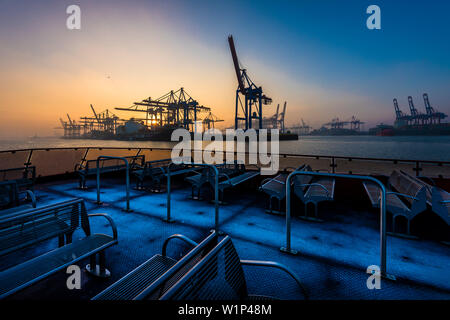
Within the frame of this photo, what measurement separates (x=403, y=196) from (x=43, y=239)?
5.26 metres

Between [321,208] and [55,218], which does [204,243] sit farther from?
[321,208]

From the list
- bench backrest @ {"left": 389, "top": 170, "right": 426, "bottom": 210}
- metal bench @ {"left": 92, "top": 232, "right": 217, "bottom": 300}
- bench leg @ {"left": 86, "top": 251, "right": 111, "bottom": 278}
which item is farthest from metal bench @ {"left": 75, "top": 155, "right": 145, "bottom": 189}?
bench backrest @ {"left": 389, "top": 170, "right": 426, "bottom": 210}

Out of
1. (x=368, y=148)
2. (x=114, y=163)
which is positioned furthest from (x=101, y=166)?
(x=368, y=148)

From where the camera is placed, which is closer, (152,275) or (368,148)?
(152,275)

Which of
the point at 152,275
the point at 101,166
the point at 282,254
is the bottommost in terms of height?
the point at 282,254

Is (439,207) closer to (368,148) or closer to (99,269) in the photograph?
(99,269)

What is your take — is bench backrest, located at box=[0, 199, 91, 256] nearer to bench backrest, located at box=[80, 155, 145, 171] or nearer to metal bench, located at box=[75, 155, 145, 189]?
metal bench, located at box=[75, 155, 145, 189]

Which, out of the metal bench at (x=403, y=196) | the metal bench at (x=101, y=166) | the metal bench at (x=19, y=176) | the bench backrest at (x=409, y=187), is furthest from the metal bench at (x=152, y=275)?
the metal bench at (x=101, y=166)

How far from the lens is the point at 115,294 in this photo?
1527 mm

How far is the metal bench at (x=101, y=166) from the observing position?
6.27 meters

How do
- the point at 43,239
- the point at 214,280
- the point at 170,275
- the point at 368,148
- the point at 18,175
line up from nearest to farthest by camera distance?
the point at 170,275 < the point at 214,280 < the point at 43,239 < the point at 18,175 < the point at 368,148

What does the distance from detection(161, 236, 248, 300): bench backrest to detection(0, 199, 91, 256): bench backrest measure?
4.99 ft

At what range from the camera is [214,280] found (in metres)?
1.30
